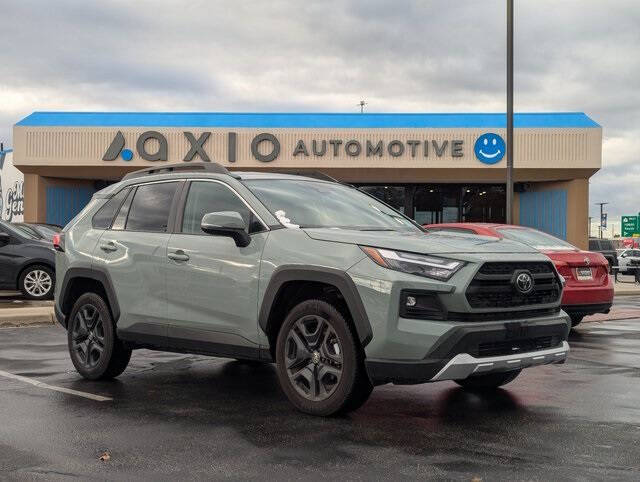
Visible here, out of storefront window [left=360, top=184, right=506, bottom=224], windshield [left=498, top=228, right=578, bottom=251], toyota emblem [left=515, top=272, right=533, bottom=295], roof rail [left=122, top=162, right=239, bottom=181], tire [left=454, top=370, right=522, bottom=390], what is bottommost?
tire [left=454, top=370, right=522, bottom=390]

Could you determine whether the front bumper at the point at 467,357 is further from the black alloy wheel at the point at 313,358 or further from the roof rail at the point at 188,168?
the roof rail at the point at 188,168

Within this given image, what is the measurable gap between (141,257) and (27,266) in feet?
30.4

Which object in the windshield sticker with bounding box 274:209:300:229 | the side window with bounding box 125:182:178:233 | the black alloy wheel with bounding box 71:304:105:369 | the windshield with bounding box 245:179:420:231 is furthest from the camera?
the black alloy wheel with bounding box 71:304:105:369

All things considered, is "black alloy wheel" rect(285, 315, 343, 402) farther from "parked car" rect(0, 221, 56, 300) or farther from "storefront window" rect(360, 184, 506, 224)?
"storefront window" rect(360, 184, 506, 224)

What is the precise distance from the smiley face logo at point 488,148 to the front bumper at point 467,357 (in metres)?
25.0

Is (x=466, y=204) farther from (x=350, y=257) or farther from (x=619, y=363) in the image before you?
(x=350, y=257)

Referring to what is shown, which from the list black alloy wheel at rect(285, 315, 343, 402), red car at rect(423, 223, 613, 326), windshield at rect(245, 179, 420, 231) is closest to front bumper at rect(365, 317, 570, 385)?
black alloy wheel at rect(285, 315, 343, 402)

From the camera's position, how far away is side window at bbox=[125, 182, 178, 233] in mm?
7203

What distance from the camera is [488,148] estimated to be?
98.8 feet

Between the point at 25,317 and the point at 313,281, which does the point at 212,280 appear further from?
the point at 25,317

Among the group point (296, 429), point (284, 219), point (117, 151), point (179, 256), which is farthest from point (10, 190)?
point (296, 429)

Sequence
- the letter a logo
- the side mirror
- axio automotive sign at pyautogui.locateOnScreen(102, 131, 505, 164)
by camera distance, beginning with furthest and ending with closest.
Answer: the letter a logo, axio automotive sign at pyautogui.locateOnScreen(102, 131, 505, 164), the side mirror

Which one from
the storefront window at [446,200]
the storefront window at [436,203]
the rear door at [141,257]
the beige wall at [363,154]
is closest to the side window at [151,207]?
the rear door at [141,257]

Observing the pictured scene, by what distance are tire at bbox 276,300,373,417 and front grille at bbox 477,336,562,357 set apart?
0.83 metres
